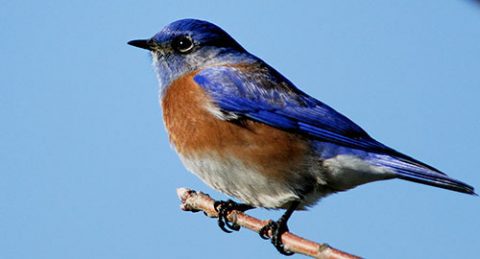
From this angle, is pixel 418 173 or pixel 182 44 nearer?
pixel 418 173

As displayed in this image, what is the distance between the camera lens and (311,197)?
24.8ft

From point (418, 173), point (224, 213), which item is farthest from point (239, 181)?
point (418, 173)

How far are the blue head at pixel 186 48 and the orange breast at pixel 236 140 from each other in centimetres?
81

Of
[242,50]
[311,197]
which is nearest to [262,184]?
[311,197]

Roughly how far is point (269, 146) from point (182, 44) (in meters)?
1.96

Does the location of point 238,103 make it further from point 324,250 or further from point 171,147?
point 324,250

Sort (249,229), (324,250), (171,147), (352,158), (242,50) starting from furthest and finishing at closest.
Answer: (242,50) → (171,147) → (352,158) → (249,229) → (324,250)

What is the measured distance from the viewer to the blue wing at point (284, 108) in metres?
7.39

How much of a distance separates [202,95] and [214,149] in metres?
0.82

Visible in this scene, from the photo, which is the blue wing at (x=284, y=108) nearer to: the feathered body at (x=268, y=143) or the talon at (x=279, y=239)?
the feathered body at (x=268, y=143)

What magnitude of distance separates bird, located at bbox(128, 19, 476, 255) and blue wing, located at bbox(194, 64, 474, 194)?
1 centimetres

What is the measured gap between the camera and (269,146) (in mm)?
7457

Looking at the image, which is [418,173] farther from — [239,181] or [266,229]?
[239,181]

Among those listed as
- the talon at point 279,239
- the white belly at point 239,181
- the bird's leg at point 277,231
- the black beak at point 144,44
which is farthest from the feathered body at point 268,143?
the black beak at point 144,44
